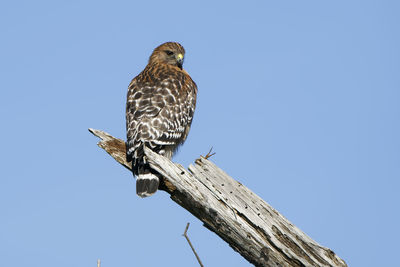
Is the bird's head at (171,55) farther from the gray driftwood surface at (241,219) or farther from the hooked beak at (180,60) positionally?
the gray driftwood surface at (241,219)

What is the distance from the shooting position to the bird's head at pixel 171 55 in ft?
27.9

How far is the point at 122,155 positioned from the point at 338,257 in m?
2.95

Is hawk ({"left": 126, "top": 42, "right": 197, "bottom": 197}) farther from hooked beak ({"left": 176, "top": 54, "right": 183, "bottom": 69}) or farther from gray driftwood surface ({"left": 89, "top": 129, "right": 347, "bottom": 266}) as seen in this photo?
gray driftwood surface ({"left": 89, "top": 129, "right": 347, "bottom": 266})

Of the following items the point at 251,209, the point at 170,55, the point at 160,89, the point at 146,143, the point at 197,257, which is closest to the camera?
the point at 197,257

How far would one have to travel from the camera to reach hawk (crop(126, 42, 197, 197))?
6160 mm

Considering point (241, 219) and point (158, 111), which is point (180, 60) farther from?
point (241, 219)

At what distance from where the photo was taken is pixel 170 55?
8562mm

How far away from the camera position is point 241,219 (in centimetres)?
519

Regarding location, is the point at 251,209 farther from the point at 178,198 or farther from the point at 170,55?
the point at 170,55

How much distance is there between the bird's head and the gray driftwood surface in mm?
3234

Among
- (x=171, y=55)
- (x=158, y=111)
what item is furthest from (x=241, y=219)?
(x=171, y=55)

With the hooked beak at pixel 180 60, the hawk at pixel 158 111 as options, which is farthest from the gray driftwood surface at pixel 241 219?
the hooked beak at pixel 180 60

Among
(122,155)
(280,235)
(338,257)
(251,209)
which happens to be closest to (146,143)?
(122,155)

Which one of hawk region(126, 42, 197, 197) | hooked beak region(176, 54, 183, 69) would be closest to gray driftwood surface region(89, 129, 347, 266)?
hawk region(126, 42, 197, 197)
